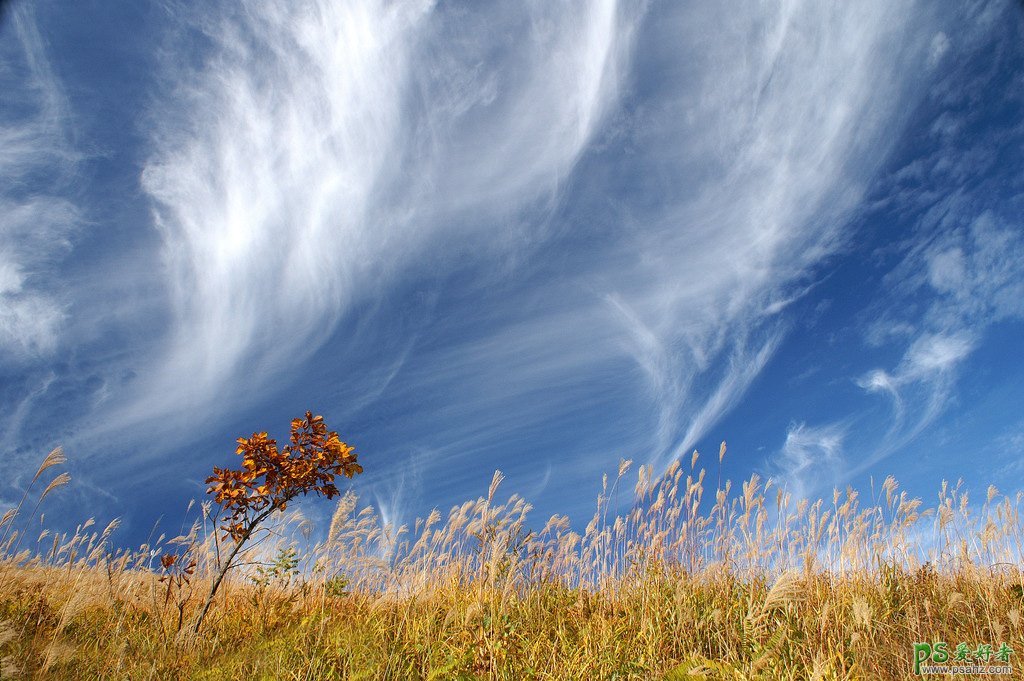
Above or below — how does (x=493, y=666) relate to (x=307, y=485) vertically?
below

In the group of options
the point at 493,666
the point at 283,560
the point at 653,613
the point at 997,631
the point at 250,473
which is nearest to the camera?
the point at 493,666

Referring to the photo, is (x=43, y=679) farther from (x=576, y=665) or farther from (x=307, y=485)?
(x=576, y=665)

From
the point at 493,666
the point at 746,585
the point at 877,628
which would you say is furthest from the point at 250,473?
the point at 877,628

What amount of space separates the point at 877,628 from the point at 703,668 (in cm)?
220

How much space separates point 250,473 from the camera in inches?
252

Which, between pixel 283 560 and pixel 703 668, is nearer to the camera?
pixel 703 668

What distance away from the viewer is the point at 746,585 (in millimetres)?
6531

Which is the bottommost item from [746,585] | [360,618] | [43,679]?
[43,679]

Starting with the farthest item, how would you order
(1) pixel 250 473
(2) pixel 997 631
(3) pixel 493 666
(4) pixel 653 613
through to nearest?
(1) pixel 250 473, (4) pixel 653 613, (2) pixel 997 631, (3) pixel 493 666

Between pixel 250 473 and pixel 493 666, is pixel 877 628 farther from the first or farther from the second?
pixel 250 473

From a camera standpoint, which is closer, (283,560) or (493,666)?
(493,666)

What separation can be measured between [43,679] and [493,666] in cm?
368

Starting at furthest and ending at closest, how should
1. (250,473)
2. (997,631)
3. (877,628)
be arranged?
1. (250,473)
2. (877,628)
3. (997,631)

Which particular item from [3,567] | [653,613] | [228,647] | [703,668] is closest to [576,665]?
[703,668]
